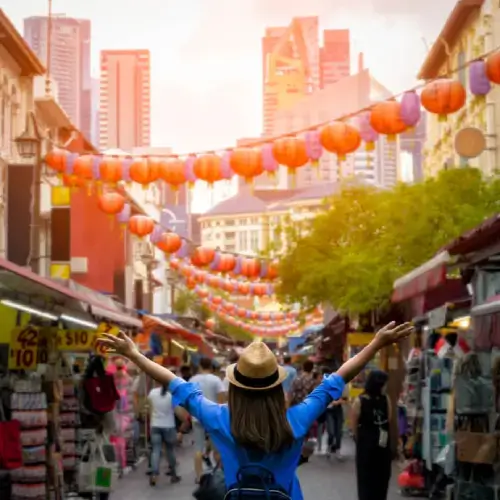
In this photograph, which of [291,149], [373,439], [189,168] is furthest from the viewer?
[189,168]

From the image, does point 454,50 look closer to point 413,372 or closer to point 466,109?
point 466,109

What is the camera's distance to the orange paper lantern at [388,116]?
18422 millimetres

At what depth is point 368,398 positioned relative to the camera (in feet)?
43.0

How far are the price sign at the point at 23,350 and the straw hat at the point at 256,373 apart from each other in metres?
9.34

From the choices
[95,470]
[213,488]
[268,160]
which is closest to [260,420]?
[213,488]

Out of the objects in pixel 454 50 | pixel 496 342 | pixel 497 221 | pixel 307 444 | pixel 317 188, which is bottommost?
pixel 307 444

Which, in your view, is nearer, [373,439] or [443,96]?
[373,439]

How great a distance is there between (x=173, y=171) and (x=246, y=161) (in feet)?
6.55

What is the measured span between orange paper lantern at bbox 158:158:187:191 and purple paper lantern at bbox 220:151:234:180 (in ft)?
2.66

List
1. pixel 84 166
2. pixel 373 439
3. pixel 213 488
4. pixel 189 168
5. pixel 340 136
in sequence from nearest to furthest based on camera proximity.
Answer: pixel 213 488 < pixel 373 439 < pixel 340 136 < pixel 189 168 < pixel 84 166

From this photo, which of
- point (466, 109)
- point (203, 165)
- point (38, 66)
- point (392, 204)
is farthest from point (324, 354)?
point (203, 165)

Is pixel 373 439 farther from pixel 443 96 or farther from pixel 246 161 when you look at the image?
pixel 246 161

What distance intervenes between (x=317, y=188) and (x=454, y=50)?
13542 cm

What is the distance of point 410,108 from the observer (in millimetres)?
18172
